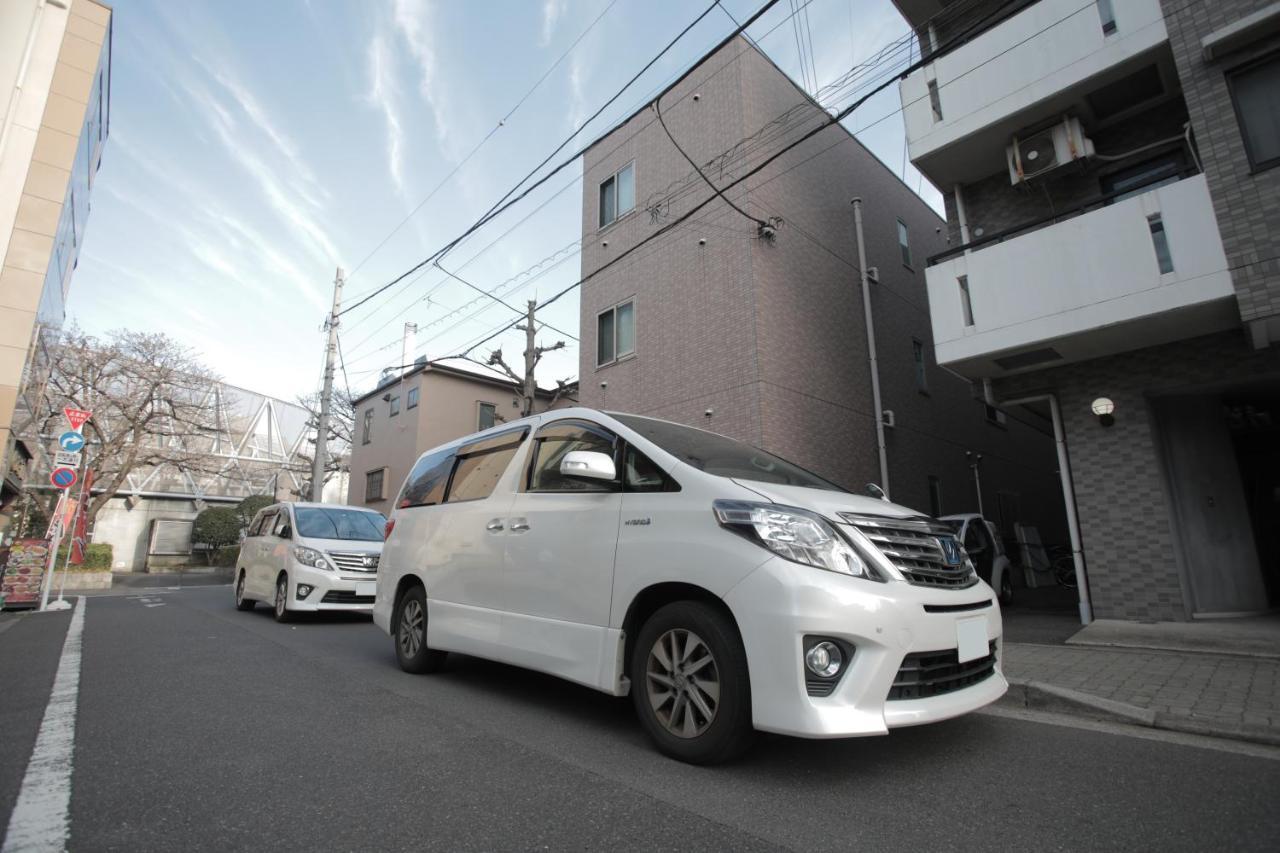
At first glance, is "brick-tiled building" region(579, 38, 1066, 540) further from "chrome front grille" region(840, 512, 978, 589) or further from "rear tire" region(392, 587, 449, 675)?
"chrome front grille" region(840, 512, 978, 589)

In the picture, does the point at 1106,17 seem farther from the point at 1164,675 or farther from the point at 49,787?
the point at 49,787

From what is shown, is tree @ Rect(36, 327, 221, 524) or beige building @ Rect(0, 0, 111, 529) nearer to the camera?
beige building @ Rect(0, 0, 111, 529)

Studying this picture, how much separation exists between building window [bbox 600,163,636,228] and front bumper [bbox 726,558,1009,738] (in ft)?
40.5

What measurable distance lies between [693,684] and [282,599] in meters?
7.33

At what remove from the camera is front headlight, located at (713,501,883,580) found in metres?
2.66

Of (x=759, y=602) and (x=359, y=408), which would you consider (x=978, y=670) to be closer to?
(x=759, y=602)

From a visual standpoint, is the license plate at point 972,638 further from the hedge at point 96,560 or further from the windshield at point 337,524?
the hedge at point 96,560

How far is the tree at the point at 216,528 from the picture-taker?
27906mm

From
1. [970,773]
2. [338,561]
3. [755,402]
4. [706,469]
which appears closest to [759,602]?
[706,469]

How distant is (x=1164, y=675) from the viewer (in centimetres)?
442

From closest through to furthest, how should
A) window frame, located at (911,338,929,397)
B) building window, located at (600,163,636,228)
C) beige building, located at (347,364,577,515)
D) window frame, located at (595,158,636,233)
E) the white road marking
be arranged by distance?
the white road marking → window frame, located at (595,158,636,233) → building window, located at (600,163,636,228) → window frame, located at (911,338,929,397) → beige building, located at (347,364,577,515)

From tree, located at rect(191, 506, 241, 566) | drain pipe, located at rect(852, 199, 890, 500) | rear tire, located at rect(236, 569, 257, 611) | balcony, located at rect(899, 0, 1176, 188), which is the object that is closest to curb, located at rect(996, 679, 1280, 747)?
balcony, located at rect(899, 0, 1176, 188)

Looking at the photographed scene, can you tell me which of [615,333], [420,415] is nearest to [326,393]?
[420,415]

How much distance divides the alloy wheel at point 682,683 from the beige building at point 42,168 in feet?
33.8
